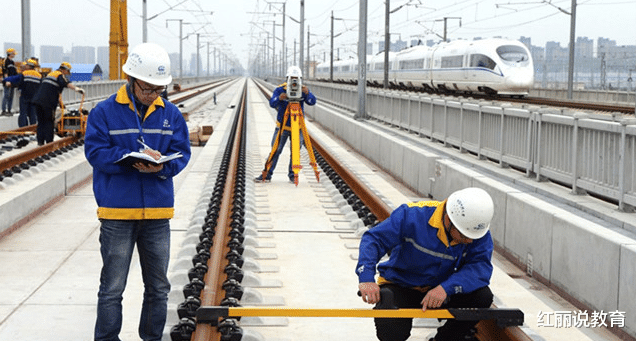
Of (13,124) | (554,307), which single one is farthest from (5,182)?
(13,124)

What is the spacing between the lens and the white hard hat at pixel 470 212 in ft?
16.4

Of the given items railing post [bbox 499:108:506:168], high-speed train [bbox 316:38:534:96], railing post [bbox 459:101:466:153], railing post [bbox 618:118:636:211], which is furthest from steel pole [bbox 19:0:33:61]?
railing post [bbox 618:118:636:211]

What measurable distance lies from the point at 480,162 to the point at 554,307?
7486 millimetres

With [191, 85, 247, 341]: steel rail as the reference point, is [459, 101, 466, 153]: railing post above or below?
above

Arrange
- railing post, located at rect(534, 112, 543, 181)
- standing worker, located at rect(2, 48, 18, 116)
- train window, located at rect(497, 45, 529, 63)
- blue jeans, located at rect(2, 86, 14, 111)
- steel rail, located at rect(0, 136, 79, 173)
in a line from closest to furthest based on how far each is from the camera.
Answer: railing post, located at rect(534, 112, 543, 181), steel rail, located at rect(0, 136, 79, 173), standing worker, located at rect(2, 48, 18, 116), blue jeans, located at rect(2, 86, 14, 111), train window, located at rect(497, 45, 529, 63)

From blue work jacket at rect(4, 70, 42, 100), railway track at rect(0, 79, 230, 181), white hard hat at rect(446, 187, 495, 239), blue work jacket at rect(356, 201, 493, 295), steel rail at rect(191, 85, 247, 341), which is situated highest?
blue work jacket at rect(4, 70, 42, 100)

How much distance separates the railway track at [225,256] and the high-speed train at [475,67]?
26433 millimetres

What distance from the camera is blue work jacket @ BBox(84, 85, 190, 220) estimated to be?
523 centimetres

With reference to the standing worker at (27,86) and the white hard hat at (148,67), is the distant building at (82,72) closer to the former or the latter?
the standing worker at (27,86)

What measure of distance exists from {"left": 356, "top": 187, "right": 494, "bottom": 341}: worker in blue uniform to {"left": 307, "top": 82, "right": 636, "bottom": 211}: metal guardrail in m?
4.03

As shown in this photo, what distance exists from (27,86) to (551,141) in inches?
515

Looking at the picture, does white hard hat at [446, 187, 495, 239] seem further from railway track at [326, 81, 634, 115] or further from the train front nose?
the train front nose

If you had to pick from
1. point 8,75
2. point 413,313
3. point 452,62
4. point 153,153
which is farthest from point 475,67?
point 153,153

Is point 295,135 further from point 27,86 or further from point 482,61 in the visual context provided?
point 482,61
